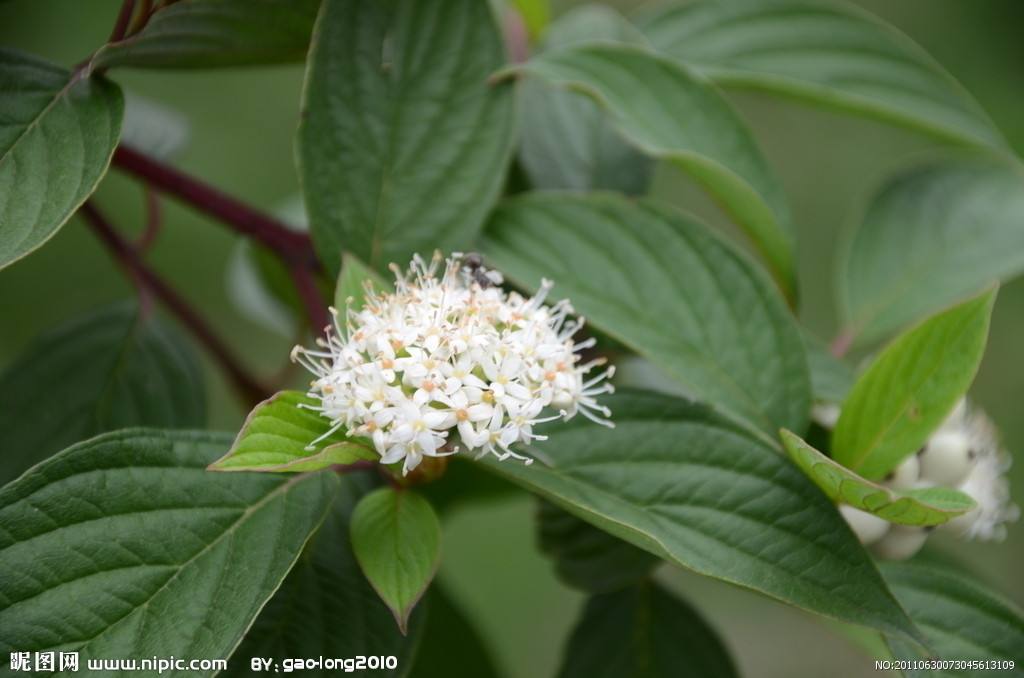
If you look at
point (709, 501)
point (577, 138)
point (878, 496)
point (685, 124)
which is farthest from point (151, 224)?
point (878, 496)

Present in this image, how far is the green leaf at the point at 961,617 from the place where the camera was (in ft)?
2.28

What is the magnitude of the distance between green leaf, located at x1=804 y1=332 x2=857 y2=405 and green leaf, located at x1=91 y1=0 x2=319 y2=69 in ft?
1.60

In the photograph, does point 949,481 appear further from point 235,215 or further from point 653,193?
point 653,193

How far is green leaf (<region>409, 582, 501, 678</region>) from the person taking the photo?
1005 millimetres

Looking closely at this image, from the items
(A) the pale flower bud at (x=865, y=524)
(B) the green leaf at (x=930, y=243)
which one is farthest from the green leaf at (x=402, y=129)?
(B) the green leaf at (x=930, y=243)

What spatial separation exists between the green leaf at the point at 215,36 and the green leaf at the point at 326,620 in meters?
0.37

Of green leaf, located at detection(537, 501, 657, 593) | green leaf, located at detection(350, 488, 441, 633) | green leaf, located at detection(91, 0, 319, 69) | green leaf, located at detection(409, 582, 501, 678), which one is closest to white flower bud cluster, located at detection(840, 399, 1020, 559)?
green leaf, located at detection(537, 501, 657, 593)

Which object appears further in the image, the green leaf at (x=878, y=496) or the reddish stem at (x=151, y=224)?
the reddish stem at (x=151, y=224)

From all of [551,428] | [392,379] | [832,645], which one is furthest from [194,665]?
[832,645]

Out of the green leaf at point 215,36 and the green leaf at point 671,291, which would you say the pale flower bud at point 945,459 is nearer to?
the green leaf at point 671,291

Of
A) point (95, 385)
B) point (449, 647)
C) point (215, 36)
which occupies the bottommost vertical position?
point (449, 647)

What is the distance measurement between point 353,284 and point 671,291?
0.27 metres

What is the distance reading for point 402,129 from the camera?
80 cm

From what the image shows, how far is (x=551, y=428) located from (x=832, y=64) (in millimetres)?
539
